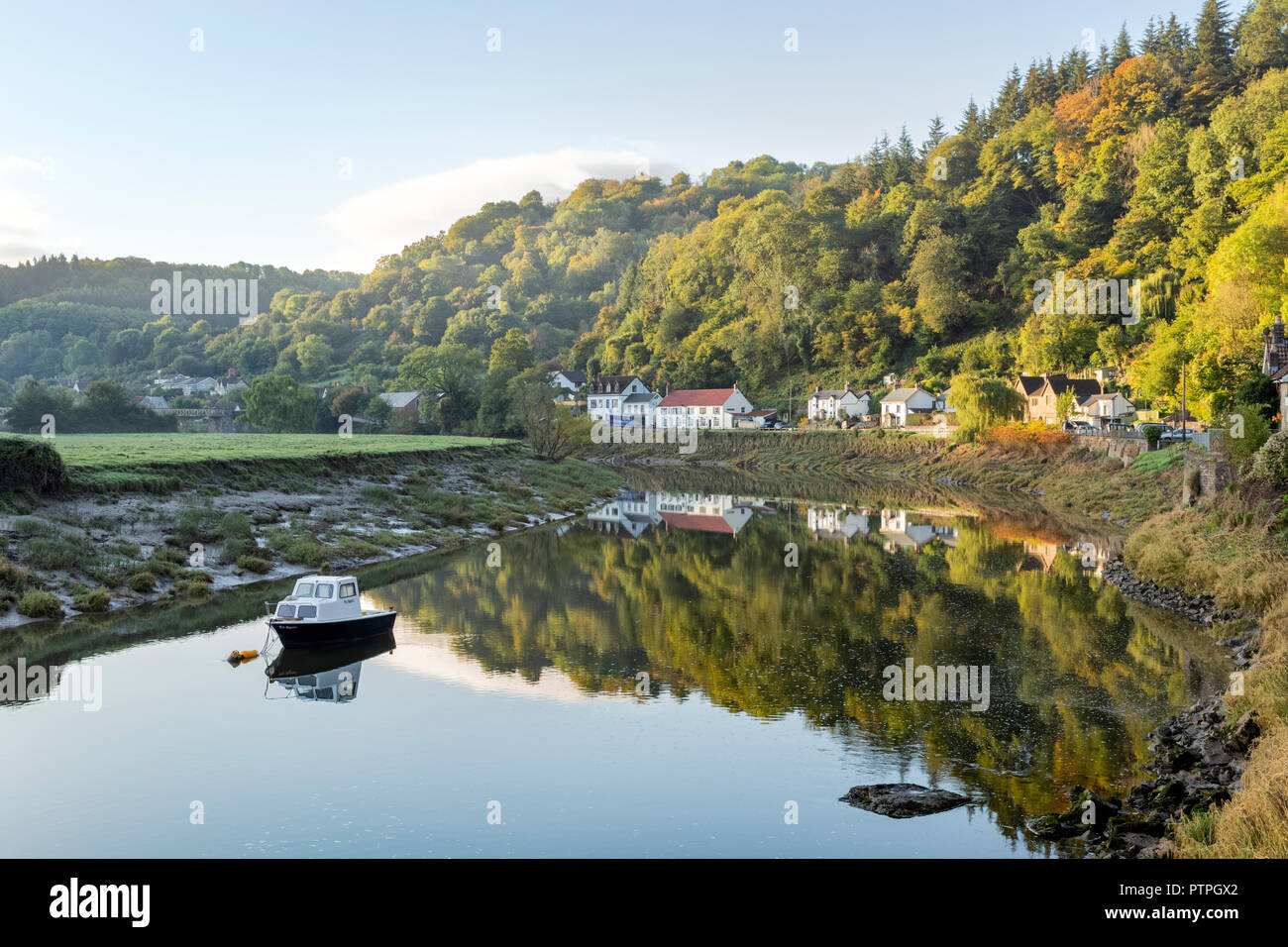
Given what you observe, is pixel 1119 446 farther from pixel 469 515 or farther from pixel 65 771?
pixel 65 771

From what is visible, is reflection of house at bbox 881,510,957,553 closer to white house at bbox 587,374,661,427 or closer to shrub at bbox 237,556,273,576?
shrub at bbox 237,556,273,576

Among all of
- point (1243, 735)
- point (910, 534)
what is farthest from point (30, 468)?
point (910, 534)

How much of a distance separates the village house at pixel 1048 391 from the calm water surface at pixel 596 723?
49543 mm

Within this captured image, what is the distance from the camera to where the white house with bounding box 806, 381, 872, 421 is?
103 metres

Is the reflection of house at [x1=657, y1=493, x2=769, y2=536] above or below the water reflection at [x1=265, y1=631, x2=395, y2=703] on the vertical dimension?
above

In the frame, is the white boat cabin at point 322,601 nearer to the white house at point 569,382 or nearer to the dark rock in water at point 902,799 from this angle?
the dark rock in water at point 902,799

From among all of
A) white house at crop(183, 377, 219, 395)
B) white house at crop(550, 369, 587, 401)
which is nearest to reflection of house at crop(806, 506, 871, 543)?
white house at crop(550, 369, 587, 401)

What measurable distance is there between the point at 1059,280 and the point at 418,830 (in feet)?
294

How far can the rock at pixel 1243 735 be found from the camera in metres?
14.9

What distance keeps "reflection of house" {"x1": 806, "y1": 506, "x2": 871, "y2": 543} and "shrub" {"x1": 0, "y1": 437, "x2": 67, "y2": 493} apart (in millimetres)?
32236

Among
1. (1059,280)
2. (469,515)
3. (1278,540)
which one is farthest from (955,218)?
(1278,540)

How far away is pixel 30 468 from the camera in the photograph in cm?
3058

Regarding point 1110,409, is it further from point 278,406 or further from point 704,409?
point 278,406

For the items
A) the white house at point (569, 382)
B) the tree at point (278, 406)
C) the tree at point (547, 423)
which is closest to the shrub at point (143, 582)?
the tree at point (547, 423)
